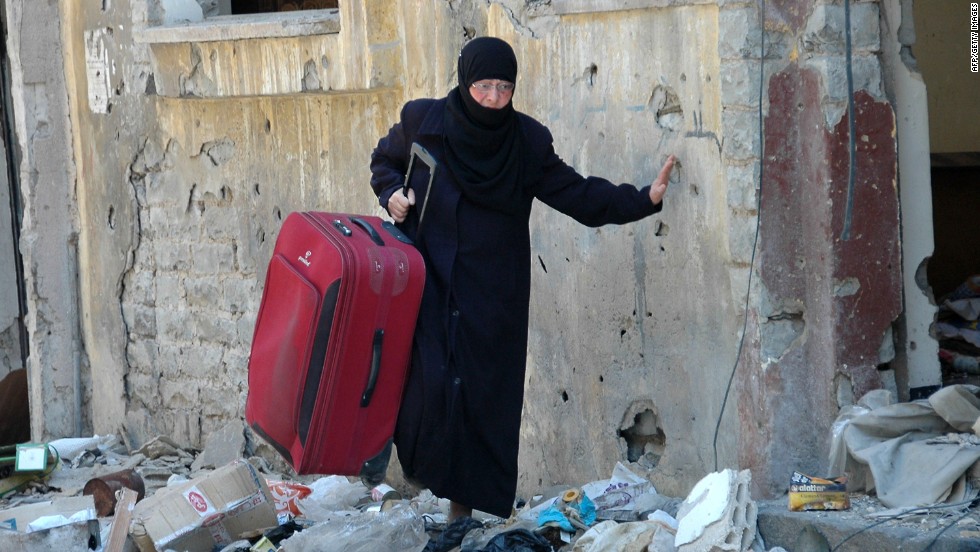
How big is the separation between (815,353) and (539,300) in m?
1.18

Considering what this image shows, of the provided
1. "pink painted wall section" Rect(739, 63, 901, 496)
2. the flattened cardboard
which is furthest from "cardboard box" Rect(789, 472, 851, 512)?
the flattened cardboard

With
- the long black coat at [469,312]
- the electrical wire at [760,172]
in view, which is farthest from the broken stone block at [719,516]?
the long black coat at [469,312]

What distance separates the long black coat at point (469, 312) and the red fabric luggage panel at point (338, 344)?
0.35 ft

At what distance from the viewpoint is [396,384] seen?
3969 millimetres

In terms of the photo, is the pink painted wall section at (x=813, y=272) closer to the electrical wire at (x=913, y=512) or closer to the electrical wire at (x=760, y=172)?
the electrical wire at (x=760, y=172)

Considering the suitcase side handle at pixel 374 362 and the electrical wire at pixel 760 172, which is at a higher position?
the electrical wire at pixel 760 172

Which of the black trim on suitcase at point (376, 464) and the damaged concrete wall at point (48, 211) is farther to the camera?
the damaged concrete wall at point (48, 211)

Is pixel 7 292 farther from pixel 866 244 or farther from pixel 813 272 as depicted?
pixel 866 244

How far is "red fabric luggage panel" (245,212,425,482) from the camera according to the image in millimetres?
3799

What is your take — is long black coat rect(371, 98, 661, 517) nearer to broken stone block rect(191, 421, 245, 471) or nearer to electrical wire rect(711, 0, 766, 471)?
electrical wire rect(711, 0, 766, 471)

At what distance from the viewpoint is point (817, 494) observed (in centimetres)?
385

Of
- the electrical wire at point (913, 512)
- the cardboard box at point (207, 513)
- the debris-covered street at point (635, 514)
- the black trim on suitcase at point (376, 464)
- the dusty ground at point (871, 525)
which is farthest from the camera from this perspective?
the cardboard box at point (207, 513)

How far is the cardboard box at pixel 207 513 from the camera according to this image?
14.4ft

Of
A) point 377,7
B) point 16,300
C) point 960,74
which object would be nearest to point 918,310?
point 377,7
